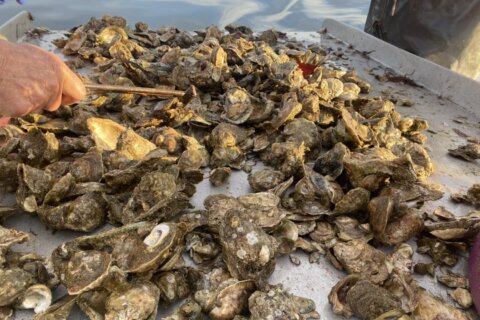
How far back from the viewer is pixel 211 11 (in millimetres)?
4566

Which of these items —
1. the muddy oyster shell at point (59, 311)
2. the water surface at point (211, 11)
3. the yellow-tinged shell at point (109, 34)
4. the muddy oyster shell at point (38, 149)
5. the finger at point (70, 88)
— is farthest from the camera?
the water surface at point (211, 11)

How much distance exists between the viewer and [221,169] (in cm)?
149

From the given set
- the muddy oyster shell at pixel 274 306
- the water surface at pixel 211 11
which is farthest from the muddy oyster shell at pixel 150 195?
the water surface at pixel 211 11

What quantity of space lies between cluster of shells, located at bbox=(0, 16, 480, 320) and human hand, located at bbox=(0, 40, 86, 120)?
0.76 feet

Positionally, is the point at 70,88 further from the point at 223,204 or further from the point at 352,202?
the point at 352,202

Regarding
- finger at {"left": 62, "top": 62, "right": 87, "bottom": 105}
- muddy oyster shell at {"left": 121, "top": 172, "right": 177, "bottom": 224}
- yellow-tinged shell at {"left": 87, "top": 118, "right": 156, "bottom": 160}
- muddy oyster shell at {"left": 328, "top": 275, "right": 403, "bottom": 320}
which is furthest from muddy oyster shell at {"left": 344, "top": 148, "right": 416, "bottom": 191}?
finger at {"left": 62, "top": 62, "right": 87, "bottom": 105}

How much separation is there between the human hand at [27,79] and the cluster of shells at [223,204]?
0.23 m

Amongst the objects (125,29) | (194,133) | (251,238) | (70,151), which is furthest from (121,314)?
(125,29)

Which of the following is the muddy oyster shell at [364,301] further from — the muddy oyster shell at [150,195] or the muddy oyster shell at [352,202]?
the muddy oyster shell at [150,195]

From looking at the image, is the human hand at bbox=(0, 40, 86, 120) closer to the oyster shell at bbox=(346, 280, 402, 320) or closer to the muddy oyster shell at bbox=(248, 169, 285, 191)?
the muddy oyster shell at bbox=(248, 169, 285, 191)

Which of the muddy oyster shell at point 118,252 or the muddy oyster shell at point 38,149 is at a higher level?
the muddy oyster shell at point 38,149

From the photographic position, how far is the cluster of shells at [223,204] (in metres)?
0.97

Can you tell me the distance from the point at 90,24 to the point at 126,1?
1.53 m

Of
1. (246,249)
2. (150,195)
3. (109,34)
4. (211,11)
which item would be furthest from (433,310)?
(211,11)
